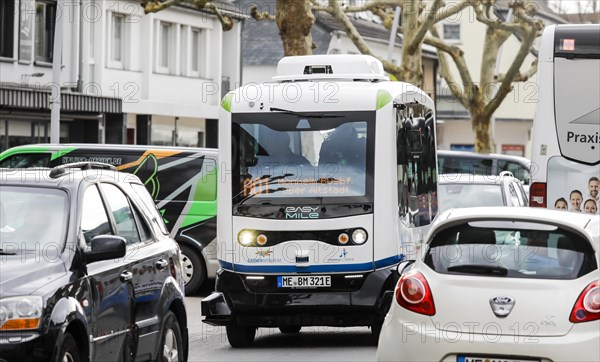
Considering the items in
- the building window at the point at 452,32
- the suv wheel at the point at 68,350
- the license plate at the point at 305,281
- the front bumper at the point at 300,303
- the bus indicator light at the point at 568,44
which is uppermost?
the building window at the point at 452,32

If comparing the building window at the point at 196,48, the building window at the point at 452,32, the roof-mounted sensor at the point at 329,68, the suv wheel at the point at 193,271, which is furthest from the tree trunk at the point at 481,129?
the building window at the point at 452,32

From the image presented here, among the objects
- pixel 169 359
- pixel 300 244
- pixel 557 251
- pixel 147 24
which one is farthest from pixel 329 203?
pixel 147 24

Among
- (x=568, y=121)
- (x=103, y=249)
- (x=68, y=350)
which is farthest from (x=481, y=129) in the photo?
(x=68, y=350)

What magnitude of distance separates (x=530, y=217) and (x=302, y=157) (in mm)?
5492

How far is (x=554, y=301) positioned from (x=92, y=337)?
296 centimetres

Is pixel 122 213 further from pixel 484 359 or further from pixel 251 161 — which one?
pixel 251 161

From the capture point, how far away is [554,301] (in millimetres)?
9453

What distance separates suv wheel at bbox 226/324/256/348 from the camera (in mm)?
15109

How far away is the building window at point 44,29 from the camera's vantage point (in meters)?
38.9

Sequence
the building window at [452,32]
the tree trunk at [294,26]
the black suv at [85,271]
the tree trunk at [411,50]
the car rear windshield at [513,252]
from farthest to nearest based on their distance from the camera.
Result: the building window at [452,32] → the tree trunk at [411,50] → the tree trunk at [294,26] → the car rear windshield at [513,252] → the black suv at [85,271]

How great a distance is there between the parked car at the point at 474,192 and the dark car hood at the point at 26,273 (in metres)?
12.6

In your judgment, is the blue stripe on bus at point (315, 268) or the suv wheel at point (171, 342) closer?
the suv wheel at point (171, 342)

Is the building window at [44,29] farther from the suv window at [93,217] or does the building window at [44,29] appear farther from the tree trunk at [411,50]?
the suv window at [93,217]

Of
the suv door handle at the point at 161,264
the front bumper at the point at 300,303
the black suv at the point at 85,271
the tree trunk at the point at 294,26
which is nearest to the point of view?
the black suv at the point at 85,271
